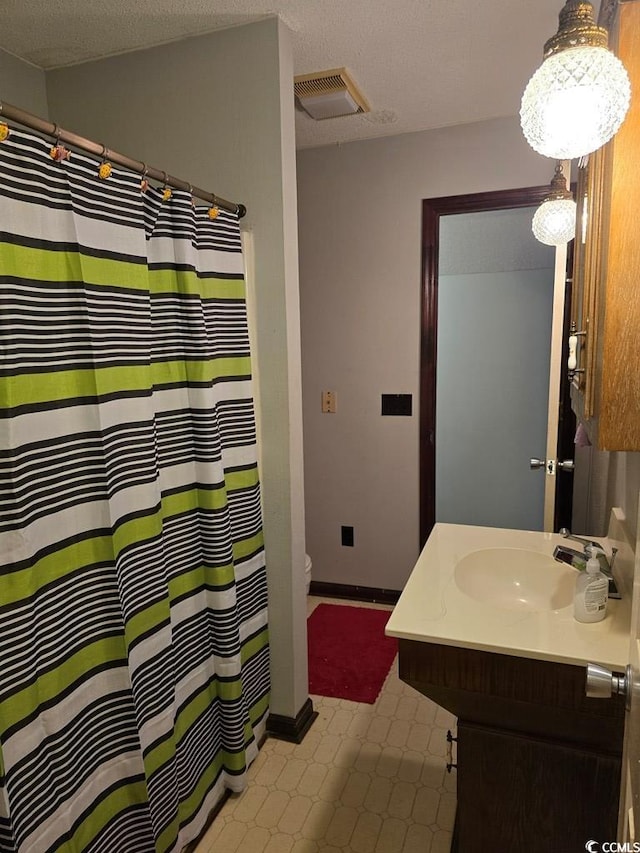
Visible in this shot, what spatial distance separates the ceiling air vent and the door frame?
0.61 m

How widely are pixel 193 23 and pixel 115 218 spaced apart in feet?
3.00

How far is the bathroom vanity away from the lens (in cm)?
122

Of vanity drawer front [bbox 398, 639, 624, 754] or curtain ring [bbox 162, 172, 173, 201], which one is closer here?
vanity drawer front [bbox 398, 639, 624, 754]

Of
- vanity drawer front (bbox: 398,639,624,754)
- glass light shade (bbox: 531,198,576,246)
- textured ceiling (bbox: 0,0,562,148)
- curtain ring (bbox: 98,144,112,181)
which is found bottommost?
vanity drawer front (bbox: 398,639,624,754)

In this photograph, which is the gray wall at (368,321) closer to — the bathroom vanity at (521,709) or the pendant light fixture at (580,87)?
the bathroom vanity at (521,709)

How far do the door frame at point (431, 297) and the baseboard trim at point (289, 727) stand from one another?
1.22 m

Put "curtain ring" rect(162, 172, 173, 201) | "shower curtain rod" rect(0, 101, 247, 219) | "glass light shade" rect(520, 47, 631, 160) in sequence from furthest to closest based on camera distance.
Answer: "curtain ring" rect(162, 172, 173, 201) → "shower curtain rod" rect(0, 101, 247, 219) → "glass light shade" rect(520, 47, 631, 160)

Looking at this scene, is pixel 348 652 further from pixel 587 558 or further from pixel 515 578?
pixel 587 558

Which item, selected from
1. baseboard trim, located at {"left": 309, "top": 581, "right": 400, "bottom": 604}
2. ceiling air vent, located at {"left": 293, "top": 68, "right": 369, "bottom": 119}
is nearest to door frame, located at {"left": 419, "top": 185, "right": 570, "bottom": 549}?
baseboard trim, located at {"left": 309, "top": 581, "right": 400, "bottom": 604}

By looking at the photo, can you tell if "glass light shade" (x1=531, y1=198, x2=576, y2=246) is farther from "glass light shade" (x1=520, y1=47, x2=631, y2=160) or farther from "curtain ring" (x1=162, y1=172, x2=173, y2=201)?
"curtain ring" (x1=162, y1=172, x2=173, y2=201)

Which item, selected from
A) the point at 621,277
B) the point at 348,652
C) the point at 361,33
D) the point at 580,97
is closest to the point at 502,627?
the point at 621,277

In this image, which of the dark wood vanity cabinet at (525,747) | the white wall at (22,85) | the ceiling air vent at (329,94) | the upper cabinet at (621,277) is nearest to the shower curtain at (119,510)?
the dark wood vanity cabinet at (525,747)

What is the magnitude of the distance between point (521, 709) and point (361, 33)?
208cm

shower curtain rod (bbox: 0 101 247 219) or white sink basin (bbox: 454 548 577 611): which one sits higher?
shower curtain rod (bbox: 0 101 247 219)
